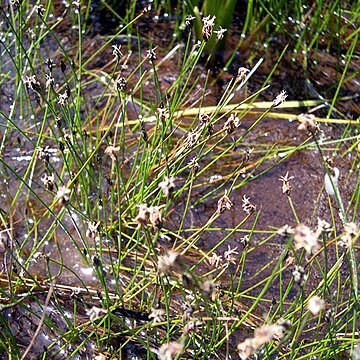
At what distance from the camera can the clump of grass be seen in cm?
136

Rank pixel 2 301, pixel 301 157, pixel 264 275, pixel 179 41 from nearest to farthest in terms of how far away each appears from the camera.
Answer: pixel 2 301, pixel 264 275, pixel 301 157, pixel 179 41

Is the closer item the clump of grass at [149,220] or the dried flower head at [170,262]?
the dried flower head at [170,262]

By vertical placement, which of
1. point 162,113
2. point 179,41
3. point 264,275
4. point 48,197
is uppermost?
point 162,113

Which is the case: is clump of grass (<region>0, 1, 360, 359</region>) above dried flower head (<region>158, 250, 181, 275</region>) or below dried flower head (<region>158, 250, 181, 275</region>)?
below

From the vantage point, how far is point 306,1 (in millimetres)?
2529

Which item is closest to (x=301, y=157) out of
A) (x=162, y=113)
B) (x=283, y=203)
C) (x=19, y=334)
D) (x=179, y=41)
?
(x=283, y=203)

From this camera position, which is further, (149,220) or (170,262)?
(149,220)

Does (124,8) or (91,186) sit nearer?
(91,186)

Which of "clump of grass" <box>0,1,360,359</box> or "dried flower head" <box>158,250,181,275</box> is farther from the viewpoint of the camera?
Result: "clump of grass" <box>0,1,360,359</box>

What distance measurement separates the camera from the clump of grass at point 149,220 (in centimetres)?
136

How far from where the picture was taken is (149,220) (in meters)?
1.15

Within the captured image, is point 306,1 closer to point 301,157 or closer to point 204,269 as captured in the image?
point 301,157

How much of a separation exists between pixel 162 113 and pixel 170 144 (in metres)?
0.62

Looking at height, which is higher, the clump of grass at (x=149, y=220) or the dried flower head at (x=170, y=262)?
the dried flower head at (x=170, y=262)
